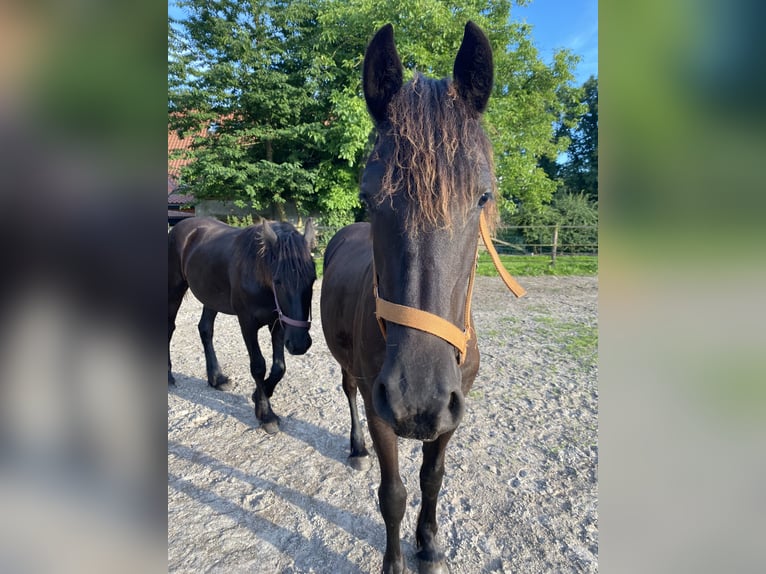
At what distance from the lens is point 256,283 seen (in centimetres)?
379

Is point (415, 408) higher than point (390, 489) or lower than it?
higher

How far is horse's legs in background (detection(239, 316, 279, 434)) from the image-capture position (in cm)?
373

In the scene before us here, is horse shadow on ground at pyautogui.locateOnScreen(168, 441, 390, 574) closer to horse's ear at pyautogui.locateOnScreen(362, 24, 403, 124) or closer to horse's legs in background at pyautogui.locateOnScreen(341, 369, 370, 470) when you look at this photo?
horse's legs in background at pyautogui.locateOnScreen(341, 369, 370, 470)

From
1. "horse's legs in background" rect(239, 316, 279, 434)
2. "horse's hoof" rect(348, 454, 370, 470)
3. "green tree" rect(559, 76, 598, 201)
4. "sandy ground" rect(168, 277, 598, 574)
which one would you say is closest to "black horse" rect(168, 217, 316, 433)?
"horse's legs in background" rect(239, 316, 279, 434)

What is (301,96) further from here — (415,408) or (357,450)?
(415,408)

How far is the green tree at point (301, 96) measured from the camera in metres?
14.2

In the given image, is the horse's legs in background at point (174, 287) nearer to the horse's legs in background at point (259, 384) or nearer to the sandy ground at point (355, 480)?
the sandy ground at point (355, 480)

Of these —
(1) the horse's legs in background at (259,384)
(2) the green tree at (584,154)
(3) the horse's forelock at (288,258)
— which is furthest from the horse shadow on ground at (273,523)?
(2) the green tree at (584,154)

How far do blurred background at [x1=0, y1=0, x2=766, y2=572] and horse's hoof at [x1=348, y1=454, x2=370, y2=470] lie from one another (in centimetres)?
249

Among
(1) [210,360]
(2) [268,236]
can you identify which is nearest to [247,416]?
(1) [210,360]

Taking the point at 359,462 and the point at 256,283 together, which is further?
the point at 256,283

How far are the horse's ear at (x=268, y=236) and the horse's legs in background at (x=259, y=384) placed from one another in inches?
35.6
